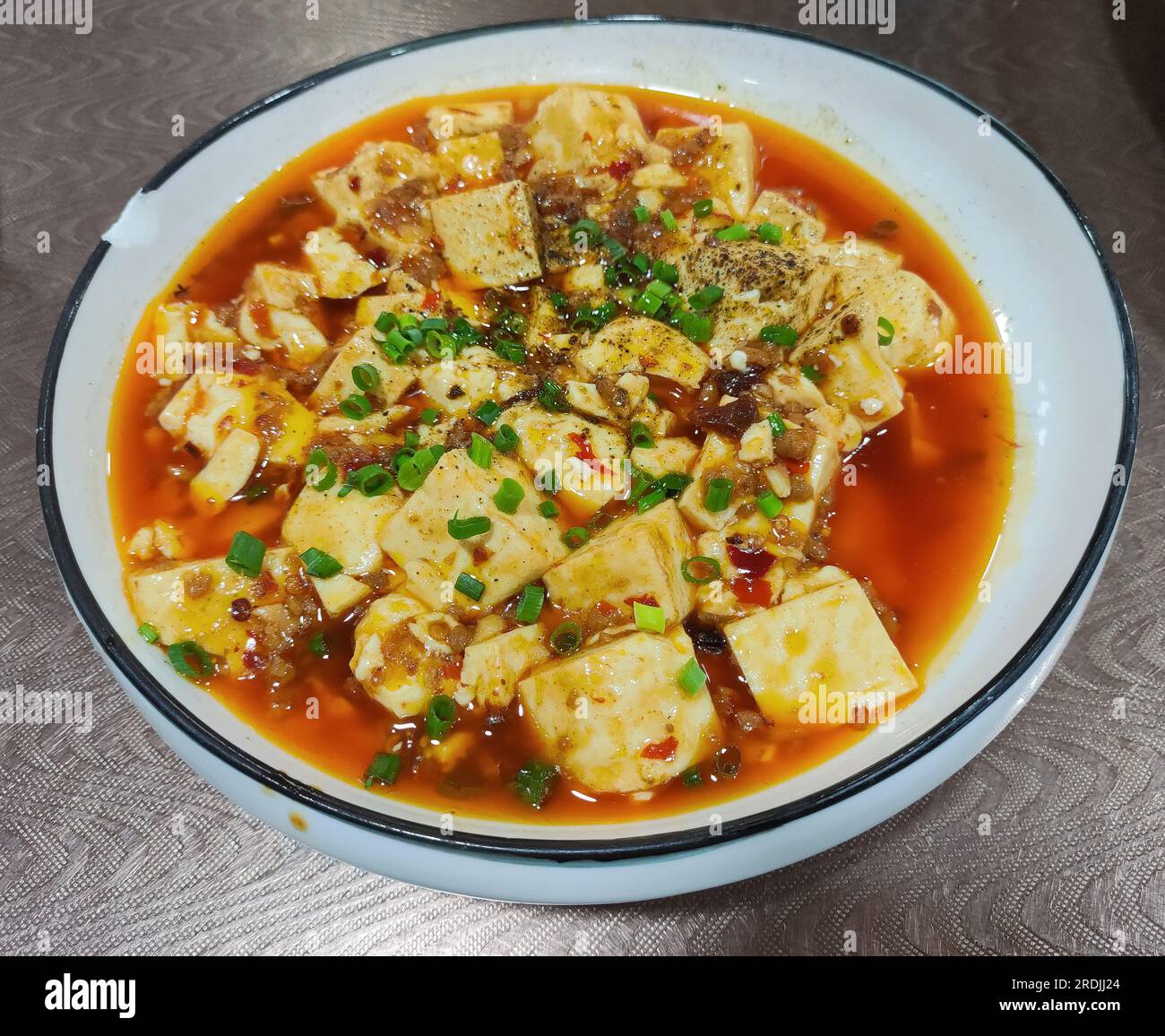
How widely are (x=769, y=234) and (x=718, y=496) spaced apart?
1.34 m

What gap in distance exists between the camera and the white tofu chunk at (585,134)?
135 inches

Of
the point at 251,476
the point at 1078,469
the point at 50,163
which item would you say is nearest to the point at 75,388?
the point at 251,476

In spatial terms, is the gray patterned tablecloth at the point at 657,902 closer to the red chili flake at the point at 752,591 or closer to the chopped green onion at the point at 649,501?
the red chili flake at the point at 752,591

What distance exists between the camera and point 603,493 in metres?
2.57

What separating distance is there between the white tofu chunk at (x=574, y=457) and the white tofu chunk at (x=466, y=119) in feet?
5.72

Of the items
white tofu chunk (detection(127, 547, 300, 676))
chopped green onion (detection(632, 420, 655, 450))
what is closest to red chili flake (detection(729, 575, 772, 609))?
chopped green onion (detection(632, 420, 655, 450))

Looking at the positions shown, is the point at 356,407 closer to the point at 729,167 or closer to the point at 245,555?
the point at 245,555

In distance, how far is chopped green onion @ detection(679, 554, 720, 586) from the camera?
2451 mm

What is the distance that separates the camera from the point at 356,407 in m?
2.74

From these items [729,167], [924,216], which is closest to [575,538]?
[729,167]

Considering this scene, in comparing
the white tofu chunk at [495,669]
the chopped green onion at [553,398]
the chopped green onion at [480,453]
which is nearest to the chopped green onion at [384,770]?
the white tofu chunk at [495,669]

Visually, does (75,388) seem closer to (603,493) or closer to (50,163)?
(603,493)

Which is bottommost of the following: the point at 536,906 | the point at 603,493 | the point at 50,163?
the point at 536,906
